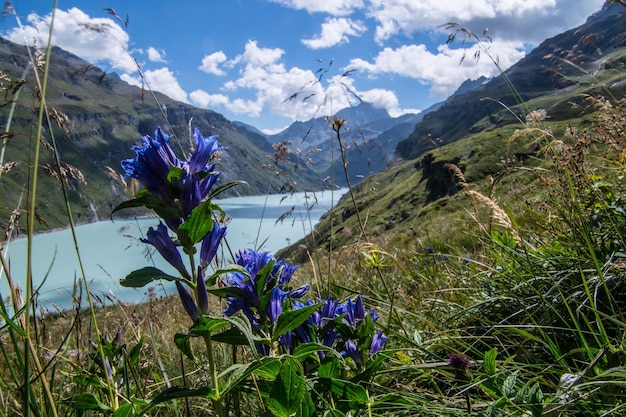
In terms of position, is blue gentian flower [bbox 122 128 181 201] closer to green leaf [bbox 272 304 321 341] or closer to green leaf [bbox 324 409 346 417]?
green leaf [bbox 272 304 321 341]

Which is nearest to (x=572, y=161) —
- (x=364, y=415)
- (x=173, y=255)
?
(x=364, y=415)

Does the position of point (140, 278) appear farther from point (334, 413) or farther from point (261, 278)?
point (334, 413)

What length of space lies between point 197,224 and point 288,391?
21.4 inches

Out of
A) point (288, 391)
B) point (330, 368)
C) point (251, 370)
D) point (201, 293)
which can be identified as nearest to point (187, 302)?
point (201, 293)

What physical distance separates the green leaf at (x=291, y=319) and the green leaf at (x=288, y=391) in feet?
0.33

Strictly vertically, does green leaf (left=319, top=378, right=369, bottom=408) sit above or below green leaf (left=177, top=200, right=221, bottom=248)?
below

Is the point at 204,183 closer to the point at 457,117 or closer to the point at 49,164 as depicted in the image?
the point at 49,164

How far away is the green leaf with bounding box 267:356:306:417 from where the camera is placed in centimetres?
124

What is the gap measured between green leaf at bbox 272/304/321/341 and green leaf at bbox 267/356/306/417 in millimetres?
102

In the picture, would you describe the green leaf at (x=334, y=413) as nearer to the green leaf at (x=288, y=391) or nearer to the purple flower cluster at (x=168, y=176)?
the green leaf at (x=288, y=391)

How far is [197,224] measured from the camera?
122 centimetres

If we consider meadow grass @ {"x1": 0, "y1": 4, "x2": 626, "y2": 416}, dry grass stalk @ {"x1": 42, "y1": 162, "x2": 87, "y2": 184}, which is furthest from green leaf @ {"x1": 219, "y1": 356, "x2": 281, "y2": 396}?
dry grass stalk @ {"x1": 42, "y1": 162, "x2": 87, "y2": 184}

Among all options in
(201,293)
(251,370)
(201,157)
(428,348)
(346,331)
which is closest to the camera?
(251,370)

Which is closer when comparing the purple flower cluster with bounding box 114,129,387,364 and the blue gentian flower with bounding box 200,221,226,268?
the purple flower cluster with bounding box 114,129,387,364
